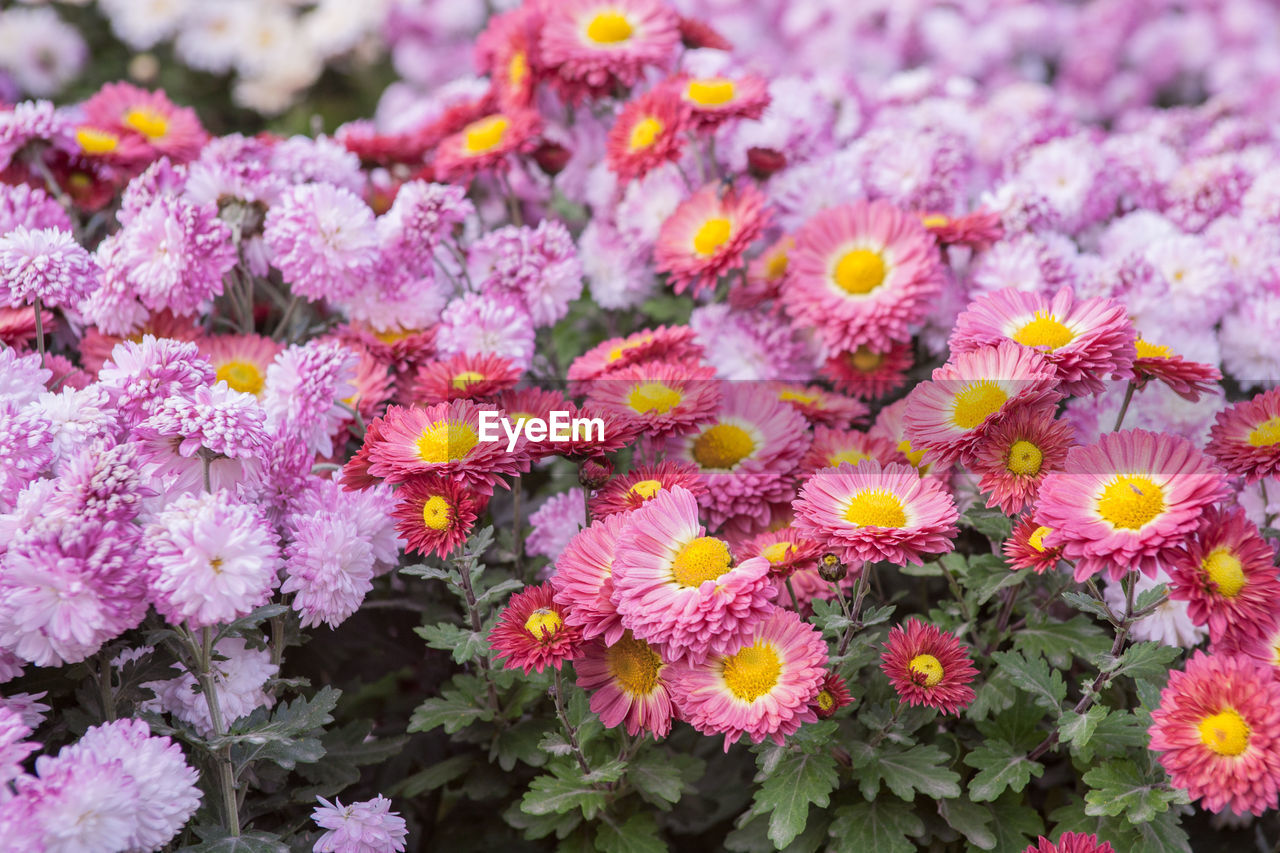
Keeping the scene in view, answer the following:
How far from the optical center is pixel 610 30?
248cm

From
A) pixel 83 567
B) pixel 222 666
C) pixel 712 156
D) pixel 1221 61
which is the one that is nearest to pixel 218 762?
pixel 222 666

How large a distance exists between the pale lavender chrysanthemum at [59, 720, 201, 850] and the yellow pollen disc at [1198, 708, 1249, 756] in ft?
4.15

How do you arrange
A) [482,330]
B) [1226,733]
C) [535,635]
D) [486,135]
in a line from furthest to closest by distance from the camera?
[486,135] < [482,330] < [535,635] < [1226,733]

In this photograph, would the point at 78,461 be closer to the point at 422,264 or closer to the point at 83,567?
the point at 83,567

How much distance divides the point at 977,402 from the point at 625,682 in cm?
65

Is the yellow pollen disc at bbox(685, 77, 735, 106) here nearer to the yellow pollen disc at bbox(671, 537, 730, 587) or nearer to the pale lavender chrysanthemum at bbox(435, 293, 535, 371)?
the pale lavender chrysanthemum at bbox(435, 293, 535, 371)

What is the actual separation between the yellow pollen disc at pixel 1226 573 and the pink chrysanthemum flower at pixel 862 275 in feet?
2.87

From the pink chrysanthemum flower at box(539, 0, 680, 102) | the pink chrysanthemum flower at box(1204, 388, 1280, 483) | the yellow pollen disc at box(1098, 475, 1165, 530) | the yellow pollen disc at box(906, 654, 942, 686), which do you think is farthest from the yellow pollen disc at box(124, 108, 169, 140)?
the pink chrysanthemum flower at box(1204, 388, 1280, 483)

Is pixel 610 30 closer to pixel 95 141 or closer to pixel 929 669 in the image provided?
pixel 95 141

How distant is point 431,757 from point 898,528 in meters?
1.05

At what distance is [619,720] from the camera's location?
147 centimetres

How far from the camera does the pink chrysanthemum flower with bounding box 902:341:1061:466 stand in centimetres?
142

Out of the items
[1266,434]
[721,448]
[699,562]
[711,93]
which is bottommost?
[721,448]

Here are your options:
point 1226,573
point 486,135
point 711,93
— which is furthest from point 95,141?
point 1226,573
